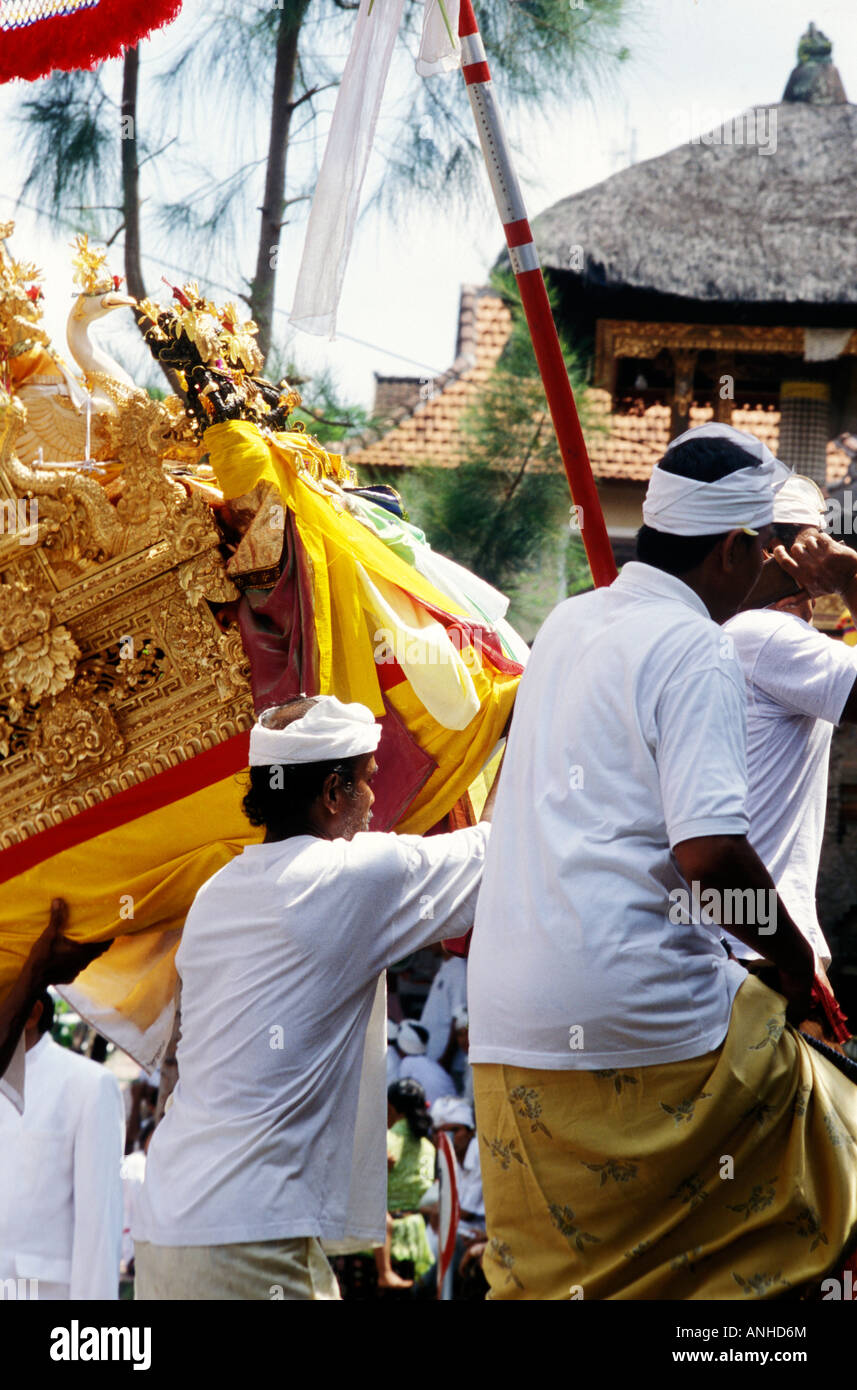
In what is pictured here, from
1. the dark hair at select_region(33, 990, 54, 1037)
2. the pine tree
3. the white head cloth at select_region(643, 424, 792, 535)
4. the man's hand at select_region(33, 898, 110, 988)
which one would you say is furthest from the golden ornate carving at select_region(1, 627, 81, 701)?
the pine tree

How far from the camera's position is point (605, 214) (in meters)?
11.8

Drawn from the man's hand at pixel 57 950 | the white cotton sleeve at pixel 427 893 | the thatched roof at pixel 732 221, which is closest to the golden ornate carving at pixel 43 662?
the man's hand at pixel 57 950

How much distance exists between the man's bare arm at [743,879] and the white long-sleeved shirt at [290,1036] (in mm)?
726

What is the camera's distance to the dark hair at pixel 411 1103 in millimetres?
6293

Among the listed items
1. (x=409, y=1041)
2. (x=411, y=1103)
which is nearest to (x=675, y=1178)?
(x=411, y=1103)

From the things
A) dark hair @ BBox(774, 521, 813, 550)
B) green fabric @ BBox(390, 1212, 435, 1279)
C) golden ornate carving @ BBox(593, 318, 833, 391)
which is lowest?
green fabric @ BBox(390, 1212, 435, 1279)

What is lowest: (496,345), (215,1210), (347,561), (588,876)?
(215,1210)

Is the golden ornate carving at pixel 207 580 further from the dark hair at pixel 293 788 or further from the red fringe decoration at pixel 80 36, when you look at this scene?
the red fringe decoration at pixel 80 36

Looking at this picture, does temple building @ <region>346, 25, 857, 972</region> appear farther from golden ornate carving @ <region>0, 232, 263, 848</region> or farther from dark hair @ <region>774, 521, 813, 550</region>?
dark hair @ <region>774, 521, 813, 550</region>

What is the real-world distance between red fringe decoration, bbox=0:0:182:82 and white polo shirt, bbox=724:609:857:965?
2393 millimetres

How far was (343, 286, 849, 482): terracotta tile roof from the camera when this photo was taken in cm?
1162

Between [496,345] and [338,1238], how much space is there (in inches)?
420

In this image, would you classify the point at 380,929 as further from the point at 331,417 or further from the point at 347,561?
the point at 331,417
